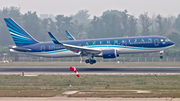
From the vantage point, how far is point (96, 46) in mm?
45375

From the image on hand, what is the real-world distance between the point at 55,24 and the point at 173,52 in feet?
179

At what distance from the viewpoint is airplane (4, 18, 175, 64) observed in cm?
4403

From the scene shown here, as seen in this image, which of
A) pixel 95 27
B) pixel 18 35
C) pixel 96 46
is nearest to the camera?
pixel 96 46

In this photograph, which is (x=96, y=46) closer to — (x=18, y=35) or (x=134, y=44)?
(x=134, y=44)

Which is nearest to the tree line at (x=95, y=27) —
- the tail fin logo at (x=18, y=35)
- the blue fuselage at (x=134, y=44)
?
the tail fin logo at (x=18, y=35)

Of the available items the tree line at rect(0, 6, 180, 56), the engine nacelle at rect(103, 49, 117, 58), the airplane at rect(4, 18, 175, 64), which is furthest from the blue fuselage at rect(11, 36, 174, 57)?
the tree line at rect(0, 6, 180, 56)

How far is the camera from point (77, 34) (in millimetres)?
102562

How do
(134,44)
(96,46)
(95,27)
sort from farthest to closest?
1. (95,27)
2. (96,46)
3. (134,44)

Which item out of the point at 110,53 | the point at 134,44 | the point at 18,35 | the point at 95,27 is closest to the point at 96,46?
the point at 110,53

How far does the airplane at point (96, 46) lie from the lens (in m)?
44.0

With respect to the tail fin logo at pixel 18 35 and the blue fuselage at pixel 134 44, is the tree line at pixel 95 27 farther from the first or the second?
the blue fuselage at pixel 134 44

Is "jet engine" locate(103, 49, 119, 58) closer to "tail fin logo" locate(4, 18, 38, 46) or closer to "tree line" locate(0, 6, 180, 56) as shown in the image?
"tail fin logo" locate(4, 18, 38, 46)

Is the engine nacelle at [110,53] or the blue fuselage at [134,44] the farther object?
the blue fuselage at [134,44]

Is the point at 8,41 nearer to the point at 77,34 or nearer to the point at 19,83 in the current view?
the point at 77,34
